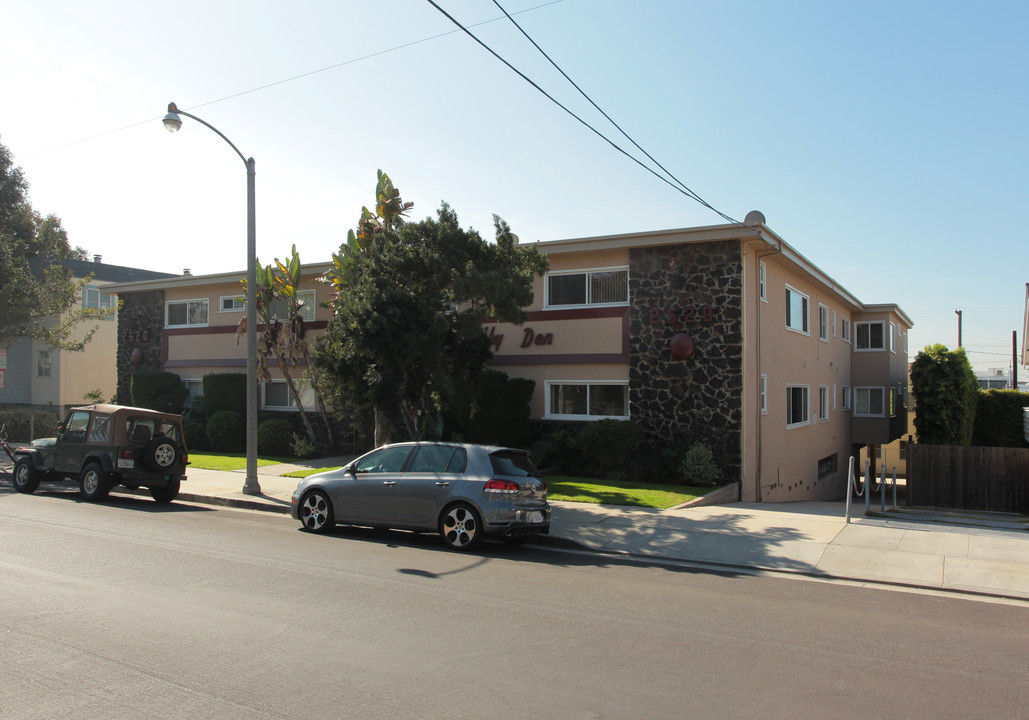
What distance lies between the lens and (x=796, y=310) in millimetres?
21562

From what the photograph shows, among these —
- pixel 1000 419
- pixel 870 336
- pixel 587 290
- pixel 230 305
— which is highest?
pixel 230 305

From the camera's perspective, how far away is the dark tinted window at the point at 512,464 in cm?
1031

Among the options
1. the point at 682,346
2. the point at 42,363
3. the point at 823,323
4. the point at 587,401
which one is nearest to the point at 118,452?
the point at 587,401

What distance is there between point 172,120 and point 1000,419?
2887 cm

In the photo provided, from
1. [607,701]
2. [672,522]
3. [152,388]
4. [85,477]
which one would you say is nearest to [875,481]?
[672,522]

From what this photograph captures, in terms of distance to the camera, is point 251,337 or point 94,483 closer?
point 94,483

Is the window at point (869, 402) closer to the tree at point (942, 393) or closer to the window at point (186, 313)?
the tree at point (942, 393)

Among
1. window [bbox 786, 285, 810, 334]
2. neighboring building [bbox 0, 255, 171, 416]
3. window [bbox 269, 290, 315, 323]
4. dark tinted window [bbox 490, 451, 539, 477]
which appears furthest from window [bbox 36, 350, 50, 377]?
dark tinted window [bbox 490, 451, 539, 477]

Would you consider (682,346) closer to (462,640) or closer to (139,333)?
(462,640)

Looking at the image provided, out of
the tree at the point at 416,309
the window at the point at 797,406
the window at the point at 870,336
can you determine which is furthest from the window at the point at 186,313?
the window at the point at 870,336

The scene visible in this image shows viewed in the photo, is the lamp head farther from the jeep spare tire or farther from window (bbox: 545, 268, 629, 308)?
window (bbox: 545, 268, 629, 308)

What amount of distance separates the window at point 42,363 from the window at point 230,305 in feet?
45.1

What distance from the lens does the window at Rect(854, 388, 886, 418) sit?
2930 cm

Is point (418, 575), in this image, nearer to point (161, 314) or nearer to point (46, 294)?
point (161, 314)
